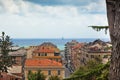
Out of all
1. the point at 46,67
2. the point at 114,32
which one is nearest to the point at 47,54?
the point at 46,67

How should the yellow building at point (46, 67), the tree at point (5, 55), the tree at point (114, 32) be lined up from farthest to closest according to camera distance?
the yellow building at point (46, 67)
the tree at point (5, 55)
the tree at point (114, 32)

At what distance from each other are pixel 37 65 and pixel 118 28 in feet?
240

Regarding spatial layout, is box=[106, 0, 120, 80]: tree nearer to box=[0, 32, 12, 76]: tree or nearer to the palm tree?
the palm tree

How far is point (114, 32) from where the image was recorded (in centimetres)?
675

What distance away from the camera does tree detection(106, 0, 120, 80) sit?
661cm

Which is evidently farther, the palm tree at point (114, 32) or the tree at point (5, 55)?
the tree at point (5, 55)

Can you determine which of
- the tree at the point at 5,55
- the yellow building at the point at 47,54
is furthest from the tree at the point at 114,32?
the yellow building at the point at 47,54

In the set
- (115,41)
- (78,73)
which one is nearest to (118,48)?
(115,41)

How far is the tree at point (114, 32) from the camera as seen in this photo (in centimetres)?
661

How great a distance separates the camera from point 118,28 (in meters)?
6.62

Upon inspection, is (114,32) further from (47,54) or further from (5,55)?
(47,54)

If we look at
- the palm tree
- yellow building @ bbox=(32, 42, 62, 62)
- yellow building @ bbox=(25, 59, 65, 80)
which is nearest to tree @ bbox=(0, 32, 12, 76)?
yellow building @ bbox=(25, 59, 65, 80)

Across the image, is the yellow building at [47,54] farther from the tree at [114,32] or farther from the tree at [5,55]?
the tree at [114,32]

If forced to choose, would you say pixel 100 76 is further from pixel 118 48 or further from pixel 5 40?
pixel 5 40
